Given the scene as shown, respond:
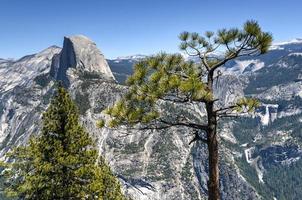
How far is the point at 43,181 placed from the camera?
43188 millimetres

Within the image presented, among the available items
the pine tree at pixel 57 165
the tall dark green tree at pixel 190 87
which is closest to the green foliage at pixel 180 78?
the tall dark green tree at pixel 190 87

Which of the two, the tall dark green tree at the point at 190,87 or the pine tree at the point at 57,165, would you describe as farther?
the pine tree at the point at 57,165

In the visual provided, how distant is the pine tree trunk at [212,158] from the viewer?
2305cm

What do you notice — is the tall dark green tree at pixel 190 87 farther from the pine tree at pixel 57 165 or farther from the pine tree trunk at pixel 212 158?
the pine tree at pixel 57 165

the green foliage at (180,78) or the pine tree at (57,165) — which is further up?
the green foliage at (180,78)

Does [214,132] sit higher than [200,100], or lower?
lower

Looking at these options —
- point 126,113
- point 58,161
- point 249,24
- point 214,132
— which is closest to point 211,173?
point 214,132

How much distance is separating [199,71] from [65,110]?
81.7 feet

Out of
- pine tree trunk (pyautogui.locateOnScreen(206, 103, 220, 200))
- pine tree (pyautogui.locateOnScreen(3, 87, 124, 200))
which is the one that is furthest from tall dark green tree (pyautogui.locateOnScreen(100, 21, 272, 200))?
pine tree (pyautogui.locateOnScreen(3, 87, 124, 200))

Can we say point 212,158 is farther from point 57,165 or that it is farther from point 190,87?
point 57,165

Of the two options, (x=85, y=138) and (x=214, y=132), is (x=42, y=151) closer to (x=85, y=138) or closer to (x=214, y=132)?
(x=85, y=138)

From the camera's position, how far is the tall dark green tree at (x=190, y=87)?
22.3 meters

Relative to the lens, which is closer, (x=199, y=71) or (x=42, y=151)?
(x=199, y=71)

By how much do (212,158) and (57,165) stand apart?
78.6 feet
